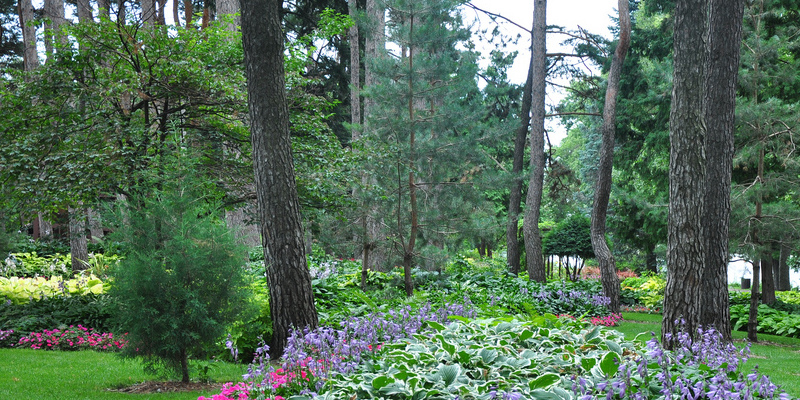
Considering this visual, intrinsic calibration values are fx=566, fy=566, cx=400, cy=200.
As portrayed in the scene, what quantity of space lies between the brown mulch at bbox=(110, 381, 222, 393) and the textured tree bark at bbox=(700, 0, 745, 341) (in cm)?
476

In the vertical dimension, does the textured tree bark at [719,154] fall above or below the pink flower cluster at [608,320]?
above

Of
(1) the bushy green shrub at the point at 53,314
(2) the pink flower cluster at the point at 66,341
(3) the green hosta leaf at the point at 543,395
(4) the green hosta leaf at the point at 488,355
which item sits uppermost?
(3) the green hosta leaf at the point at 543,395

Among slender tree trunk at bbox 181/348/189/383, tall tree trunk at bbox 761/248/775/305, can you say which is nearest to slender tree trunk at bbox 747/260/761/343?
tall tree trunk at bbox 761/248/775/305

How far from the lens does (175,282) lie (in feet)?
14.9

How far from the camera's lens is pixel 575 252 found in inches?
688

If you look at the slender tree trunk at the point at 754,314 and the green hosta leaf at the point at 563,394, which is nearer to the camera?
the green hosta leaf at the point at 563,394

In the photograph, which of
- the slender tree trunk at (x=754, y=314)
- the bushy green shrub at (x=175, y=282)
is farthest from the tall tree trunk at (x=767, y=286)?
the bushy green shrub at (x=175, y=282)

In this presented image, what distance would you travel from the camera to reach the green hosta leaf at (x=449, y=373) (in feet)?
10.3

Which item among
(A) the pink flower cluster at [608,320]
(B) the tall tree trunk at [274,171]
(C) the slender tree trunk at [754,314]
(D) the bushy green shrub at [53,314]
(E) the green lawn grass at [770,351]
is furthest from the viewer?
→ (A) the pink flower cluster at [608,320]

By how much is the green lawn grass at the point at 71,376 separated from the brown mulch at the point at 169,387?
0.45ft

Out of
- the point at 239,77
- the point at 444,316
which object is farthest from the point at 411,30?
the point at 444,316

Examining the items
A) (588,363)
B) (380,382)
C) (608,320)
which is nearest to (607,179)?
(608,320)

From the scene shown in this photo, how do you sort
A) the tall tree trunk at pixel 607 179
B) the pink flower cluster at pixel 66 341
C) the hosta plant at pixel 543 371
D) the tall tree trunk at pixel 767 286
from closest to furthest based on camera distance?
the hosta plant at pixel 543 371 < the pink flower cluster at pixel 66 341 < the tall tree trunk at pixel 767 286 < the tall tree trunk at pixel 607 179

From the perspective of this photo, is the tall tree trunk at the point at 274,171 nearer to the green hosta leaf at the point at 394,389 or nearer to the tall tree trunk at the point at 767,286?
the green hosta leaf at the point at 394,389
